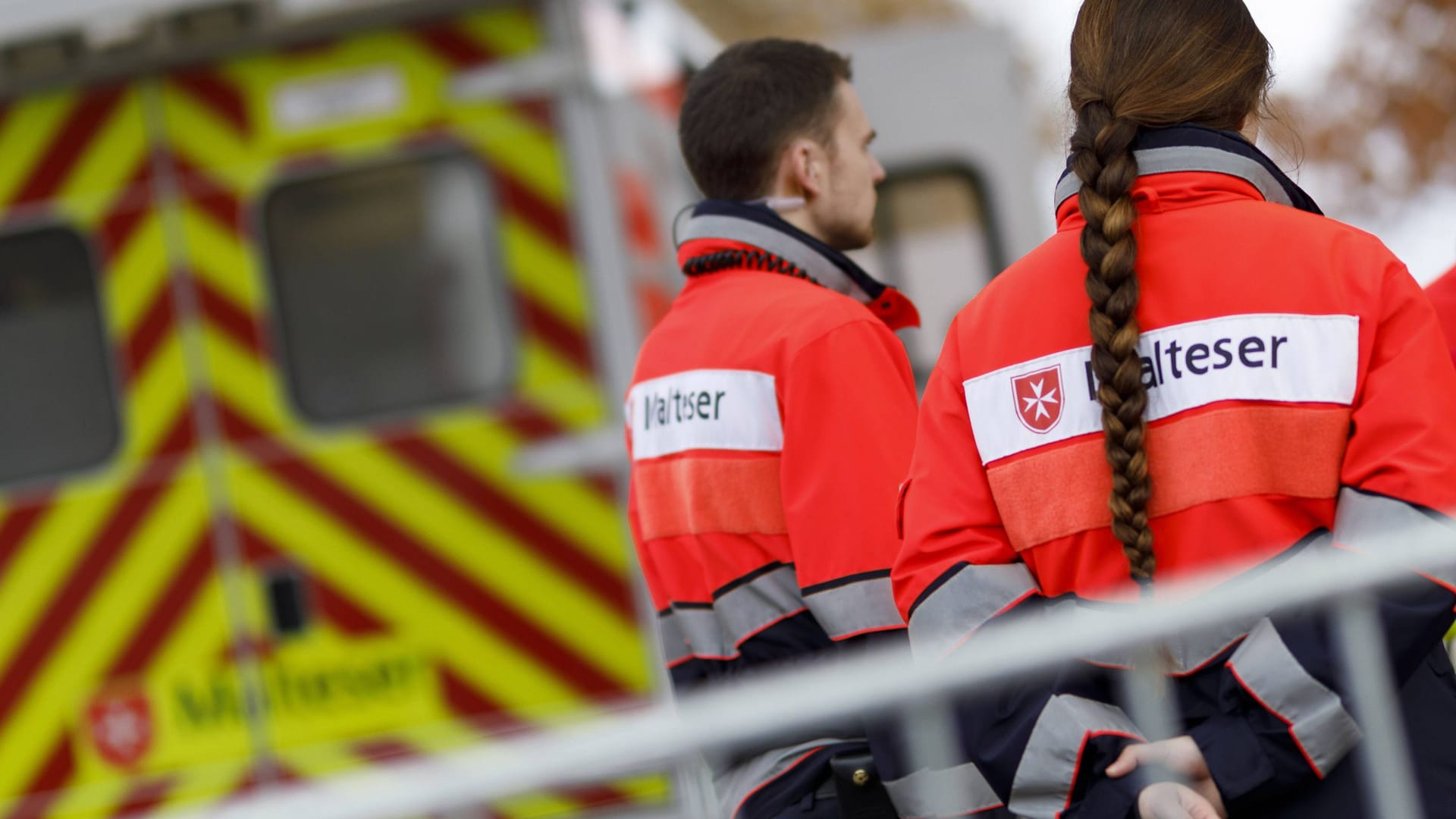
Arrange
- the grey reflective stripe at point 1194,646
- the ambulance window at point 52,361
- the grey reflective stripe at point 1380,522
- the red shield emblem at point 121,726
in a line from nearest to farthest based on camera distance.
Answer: the grey reflective stripe at point 1380,522 → the grey reflective stripe at point 1194,646 → the red shield emblem at point 121,726 → the ambulance window at point 52,361

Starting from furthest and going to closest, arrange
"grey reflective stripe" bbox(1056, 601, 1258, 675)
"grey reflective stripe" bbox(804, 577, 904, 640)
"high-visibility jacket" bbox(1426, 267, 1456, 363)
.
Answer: "high-visibility jacket" bbox(1426, 267, 1456, 363), "grey reflective stripe" bbox(804, 577, 904, 640), "grey reflective stripe" bbox(1056, 601, 1258, 675)

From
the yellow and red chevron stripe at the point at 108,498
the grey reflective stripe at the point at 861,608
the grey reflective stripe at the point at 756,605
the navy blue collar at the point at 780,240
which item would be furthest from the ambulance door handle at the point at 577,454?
the grey reflective stripe at the point at 861,608

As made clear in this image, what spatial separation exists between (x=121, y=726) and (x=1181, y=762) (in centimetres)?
279

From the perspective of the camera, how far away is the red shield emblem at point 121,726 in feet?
12.3

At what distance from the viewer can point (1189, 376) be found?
1732 mm

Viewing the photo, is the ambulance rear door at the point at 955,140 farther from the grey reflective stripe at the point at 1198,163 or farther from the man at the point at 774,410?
the grey reflective stripe at the point at 1198,163

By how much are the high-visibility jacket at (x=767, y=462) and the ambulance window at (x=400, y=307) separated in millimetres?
1351

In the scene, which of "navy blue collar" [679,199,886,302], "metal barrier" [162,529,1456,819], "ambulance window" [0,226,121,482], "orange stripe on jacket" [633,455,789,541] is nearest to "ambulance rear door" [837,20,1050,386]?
"ambulance window" [0,226,121,482]

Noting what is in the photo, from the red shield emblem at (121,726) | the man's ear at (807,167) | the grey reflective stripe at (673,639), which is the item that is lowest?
the red shield emblem at (121,726)

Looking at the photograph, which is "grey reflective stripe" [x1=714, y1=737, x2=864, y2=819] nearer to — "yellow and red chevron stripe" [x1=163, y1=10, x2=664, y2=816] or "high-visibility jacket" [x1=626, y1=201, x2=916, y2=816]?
"high-visibility jacket" [x1=626, y1=201, x2=916, y2=816]

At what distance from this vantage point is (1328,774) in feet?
5.39

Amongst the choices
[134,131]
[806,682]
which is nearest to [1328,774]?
[806,682]

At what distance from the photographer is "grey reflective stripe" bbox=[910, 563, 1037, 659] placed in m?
1.79

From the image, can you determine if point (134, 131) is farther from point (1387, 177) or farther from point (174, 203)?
point (1387, 177)
